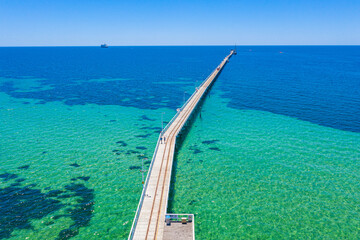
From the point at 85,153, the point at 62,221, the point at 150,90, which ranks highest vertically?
the point at 150,90

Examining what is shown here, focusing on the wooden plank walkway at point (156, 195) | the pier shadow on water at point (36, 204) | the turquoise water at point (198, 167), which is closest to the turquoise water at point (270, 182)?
the turquoise water at point (198, 167)

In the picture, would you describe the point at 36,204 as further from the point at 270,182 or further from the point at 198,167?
the point at 270,182

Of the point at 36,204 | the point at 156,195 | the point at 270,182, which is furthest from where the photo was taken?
the point at 270,182

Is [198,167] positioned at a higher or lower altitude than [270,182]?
higher

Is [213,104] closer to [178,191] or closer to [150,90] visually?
[150,90]

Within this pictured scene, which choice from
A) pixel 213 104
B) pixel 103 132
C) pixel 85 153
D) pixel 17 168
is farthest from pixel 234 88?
pixel 17 168

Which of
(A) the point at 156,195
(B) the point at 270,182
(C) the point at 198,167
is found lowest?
(B) the point at 270,182

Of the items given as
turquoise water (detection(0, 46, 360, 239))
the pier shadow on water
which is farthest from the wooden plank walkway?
the pier shadow on water

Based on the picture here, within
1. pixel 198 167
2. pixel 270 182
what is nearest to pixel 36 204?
pixel 198 167

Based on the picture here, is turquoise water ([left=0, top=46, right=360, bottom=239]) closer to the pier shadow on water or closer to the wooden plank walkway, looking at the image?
the pier shadow on water
